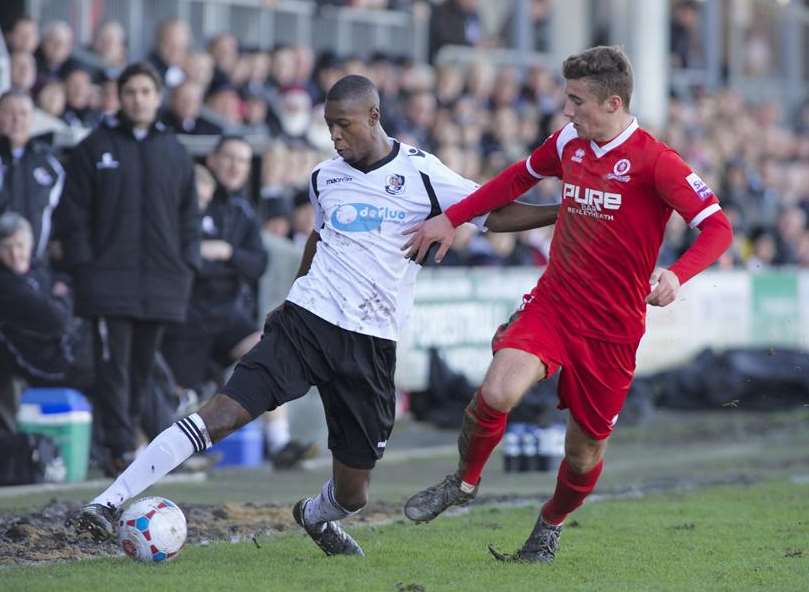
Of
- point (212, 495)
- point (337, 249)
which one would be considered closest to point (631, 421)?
point (212, 495)

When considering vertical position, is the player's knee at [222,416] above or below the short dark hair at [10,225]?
below

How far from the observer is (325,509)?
7.59 m

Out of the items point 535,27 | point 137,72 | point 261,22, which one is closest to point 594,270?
point 137,72

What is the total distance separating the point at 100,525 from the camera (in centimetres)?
688

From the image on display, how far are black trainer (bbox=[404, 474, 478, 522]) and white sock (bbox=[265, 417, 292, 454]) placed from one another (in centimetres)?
591

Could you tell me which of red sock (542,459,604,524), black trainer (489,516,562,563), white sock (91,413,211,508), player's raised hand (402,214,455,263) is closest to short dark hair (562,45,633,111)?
player's raised hand (402,214,455,263)

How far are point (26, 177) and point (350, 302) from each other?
208 inches

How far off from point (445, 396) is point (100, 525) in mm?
10228

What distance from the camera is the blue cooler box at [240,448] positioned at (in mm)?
12852

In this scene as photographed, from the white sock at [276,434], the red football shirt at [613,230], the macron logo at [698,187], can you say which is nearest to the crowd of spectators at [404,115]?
the white sock at [276,434]

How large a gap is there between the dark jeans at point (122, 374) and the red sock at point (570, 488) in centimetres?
436

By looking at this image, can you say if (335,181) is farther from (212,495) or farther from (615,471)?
(615,471)

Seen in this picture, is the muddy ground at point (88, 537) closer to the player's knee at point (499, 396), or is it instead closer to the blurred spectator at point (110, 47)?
the player's knee at point (499, 396)

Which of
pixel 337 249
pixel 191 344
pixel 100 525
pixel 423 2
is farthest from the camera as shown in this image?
pixel 423 2
